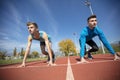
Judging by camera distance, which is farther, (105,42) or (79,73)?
(105,42)

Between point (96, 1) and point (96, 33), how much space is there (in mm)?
510

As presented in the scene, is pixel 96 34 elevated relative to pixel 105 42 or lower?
elevated

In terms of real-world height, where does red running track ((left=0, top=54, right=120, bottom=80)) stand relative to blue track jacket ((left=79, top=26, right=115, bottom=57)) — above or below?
below

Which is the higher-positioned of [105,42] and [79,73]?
[105,42]

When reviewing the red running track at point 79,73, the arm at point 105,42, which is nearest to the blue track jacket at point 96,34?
the arm at point 105,42

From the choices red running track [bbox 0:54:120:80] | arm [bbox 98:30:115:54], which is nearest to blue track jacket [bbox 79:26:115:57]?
arm [bbox 98:30:115:54]

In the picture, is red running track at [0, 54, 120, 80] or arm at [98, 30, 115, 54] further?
arm at [98, 30, 115, 54]

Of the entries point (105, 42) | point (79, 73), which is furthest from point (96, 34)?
point (79, 73)

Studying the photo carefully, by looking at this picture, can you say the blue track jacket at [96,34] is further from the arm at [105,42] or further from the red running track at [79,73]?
the red running track at [79,73]

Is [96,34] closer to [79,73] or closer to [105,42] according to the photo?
[105,42]

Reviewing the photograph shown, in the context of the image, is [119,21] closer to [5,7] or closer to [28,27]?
[28,27]

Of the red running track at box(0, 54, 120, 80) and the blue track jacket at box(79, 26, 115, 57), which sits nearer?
the red running track at box(0, 54, 120, 80)

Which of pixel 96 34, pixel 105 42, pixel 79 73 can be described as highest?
pixel 96 34

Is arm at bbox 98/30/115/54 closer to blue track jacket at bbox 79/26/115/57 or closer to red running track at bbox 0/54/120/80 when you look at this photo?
blue track jacket at bbox 79/26/115/57
